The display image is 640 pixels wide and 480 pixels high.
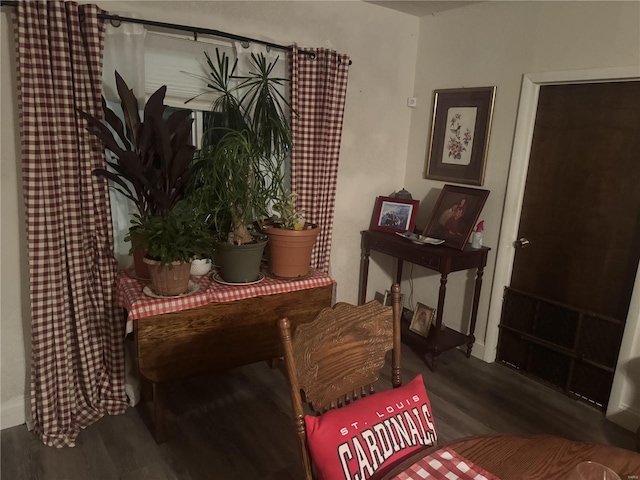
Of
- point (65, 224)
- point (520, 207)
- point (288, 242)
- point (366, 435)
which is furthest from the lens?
point (520, 207)

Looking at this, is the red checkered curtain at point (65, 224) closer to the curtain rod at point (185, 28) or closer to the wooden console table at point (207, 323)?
the curtain rod at point (185, 28)

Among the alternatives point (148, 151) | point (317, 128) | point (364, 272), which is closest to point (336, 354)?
point (148, 151)

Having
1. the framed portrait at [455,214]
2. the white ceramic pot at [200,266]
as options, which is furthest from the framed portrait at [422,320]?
the white ceramic pot at [200,266]

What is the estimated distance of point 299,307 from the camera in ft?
8.21

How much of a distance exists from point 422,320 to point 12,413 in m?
2.44

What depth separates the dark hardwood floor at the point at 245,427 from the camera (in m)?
2.05

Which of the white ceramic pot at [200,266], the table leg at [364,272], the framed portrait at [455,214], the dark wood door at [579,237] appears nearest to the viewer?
the white ceramic pot at [200,266]

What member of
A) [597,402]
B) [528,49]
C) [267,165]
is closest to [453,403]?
[597,402]

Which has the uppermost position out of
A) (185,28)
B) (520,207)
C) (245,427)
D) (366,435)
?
(185,28)

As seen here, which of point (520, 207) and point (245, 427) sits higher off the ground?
point (520, 207)

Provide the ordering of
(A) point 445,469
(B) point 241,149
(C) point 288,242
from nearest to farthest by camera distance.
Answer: (A) point 445,469, (B) point 241,149, (C) point 288,242

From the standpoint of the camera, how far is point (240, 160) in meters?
2.17

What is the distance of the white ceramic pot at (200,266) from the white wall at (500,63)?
5.72 ft

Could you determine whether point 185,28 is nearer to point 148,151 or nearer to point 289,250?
point 148,151
